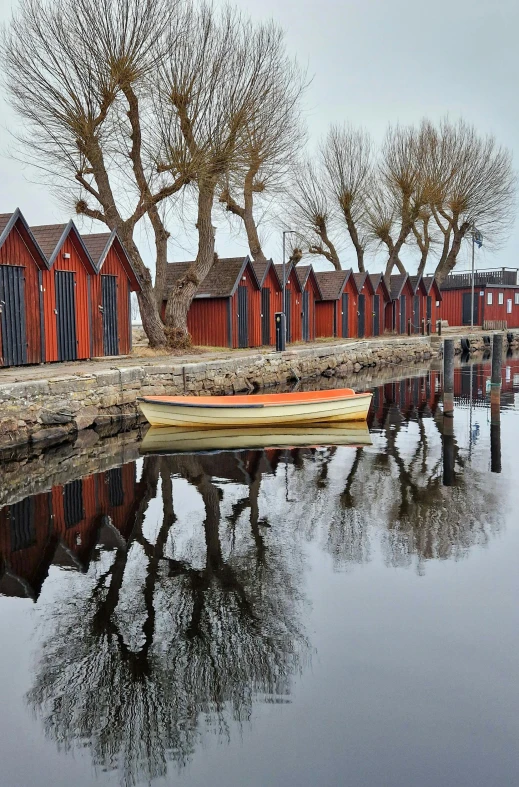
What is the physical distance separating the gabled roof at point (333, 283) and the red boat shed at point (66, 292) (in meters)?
18.9

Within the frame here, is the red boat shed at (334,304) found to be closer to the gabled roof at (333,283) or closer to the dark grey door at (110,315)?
the gabled roof at (333,283)

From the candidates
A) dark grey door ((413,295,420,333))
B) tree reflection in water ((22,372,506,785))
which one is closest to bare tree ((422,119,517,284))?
dark grey door ((413,295,420,333))

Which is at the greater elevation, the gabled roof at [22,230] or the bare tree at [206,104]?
the bare tree at [206,104]

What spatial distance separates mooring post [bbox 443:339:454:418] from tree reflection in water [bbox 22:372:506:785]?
194 inches

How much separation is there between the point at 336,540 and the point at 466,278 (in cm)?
4974

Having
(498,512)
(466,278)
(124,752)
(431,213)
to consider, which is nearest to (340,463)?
(498,512)

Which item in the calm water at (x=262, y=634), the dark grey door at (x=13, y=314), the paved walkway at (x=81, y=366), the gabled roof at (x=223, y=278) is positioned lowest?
the calm water at (x=262, y=634)

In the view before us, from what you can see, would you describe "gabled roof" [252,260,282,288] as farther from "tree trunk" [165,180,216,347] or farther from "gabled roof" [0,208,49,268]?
"gabled roof" [0,208,49,268]

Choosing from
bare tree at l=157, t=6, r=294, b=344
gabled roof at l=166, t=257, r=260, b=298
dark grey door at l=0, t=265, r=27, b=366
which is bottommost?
dark grey door at l=0, t=265, r=27, b=366

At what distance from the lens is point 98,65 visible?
21219mm

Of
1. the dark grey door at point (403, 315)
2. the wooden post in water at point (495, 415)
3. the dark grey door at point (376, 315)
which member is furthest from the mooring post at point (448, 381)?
the dark grey door at point (403, 315)

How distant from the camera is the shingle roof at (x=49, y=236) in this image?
1927 centimetres

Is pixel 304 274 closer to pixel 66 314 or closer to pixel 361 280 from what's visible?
pixel 361 280

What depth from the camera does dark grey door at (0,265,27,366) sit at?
17.7 meters
